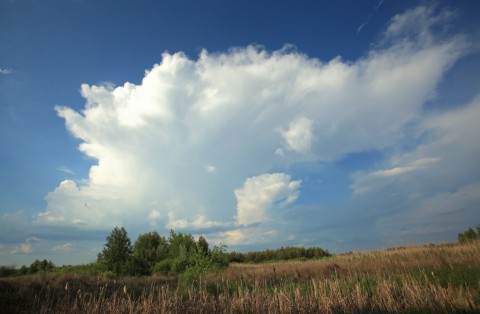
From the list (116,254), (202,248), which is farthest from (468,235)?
(116,254)

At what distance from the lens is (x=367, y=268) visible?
2294 cm

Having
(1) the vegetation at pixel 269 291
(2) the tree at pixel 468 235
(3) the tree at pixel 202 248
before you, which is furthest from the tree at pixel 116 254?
(2) the tree at pixel 468 235

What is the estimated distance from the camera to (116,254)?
36250mm

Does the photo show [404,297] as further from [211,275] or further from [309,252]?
[309,252]

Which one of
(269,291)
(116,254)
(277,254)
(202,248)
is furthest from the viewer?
(277,254)

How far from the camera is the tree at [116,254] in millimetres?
36031

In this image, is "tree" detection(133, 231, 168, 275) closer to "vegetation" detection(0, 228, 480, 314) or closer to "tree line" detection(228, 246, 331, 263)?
"vegetation" detection(0, 228, 480, 314)

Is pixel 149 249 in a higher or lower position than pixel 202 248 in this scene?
higher

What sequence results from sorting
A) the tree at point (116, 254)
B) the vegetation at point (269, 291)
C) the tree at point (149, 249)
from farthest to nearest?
the tree at point (149, 249), the tree at point (116, 254), the vegetation at point (269, 291)

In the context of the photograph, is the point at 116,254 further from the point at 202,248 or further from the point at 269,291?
the point at 269,291

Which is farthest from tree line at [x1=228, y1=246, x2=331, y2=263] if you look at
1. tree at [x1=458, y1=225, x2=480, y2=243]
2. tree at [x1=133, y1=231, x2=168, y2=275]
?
tree at [x1=458, y1=225, x2=480, y2=243]

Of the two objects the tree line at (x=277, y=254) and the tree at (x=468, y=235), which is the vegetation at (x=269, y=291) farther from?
the tree line at (x=277, y=254)

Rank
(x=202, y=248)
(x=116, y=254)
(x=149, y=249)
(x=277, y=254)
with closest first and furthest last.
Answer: (x=202, y=248) → (x=116, y=254) → (x=149, y=249) → (x=277, y=254)

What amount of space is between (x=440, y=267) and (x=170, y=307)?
16785 millimetres
